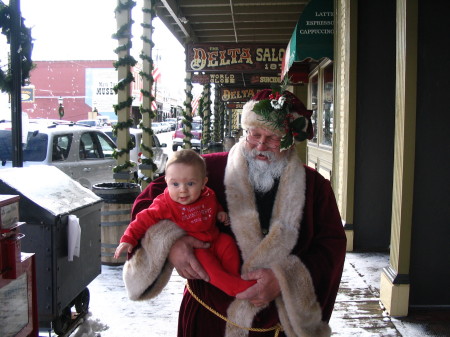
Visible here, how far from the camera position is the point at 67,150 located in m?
8.38

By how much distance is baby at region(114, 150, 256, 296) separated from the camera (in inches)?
82.0

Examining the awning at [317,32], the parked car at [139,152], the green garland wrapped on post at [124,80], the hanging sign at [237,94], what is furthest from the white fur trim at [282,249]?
the hanging sign at [237,94]

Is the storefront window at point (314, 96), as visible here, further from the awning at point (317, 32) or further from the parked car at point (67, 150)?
the parked car at point (67, 150)

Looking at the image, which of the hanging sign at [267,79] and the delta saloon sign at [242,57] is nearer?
the delta saloon sign at [242,57]

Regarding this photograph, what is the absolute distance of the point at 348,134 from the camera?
572 centimetres

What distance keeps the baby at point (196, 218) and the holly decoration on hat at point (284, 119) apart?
38 centimetres

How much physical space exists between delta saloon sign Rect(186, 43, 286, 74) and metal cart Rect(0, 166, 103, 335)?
7482mm

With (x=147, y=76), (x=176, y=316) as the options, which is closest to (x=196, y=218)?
(x=176, y=316)

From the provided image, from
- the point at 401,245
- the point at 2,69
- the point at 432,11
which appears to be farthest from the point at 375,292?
the point at 2,69

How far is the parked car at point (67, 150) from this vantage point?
7.93m

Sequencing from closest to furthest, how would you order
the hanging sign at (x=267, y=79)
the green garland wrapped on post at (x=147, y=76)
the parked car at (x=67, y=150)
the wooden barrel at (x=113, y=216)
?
the wooden barrel at (x=113, y=216) → the parked car at (x=67, y=150) → the green garland wrapped on post at (x=147, y=76) → the hanging sign at (x=267, y=79)

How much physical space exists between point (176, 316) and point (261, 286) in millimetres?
2288

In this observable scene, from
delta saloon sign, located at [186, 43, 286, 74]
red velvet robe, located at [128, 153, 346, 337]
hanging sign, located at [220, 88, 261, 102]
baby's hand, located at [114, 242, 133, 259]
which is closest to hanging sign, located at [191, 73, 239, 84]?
delta saloon sign, located at [186, 43, 286, 74]

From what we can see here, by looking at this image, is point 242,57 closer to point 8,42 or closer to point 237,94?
point 8,42
